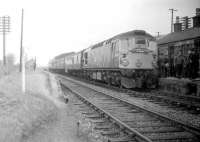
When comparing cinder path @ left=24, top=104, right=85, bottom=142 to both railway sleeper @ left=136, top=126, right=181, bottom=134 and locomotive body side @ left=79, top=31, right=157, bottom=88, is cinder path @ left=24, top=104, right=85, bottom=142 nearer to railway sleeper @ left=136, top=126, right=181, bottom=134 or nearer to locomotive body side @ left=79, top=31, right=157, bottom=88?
railway sleeper @ left=136, top=126, right=181, bottom=134

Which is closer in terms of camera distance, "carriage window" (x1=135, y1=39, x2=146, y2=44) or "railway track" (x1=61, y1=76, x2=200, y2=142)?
"railway track" (x1=61, y1=76, x2=200, y2=142)

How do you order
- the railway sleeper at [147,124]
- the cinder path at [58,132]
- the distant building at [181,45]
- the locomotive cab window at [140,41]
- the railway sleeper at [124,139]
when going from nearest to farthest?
the cinder path at [58,132] → the railway sleeper at [124,139] → the railway sleeper at [147,124] → the locomotive cab window at [140,41] → the distant building at [181,45]

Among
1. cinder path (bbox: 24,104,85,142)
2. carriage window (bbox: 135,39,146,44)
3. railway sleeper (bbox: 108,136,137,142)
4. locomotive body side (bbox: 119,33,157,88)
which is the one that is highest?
carriage window (bbox: 135,39,146,44)

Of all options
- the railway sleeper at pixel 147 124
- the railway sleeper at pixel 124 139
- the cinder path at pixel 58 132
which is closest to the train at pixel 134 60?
the cinder path at pixel 58 132

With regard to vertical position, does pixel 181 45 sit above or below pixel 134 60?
above

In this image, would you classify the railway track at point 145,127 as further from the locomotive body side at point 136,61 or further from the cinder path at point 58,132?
the locomotive body side at point 136,61

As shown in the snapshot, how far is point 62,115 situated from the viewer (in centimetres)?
929

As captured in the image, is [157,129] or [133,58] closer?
[157,129]

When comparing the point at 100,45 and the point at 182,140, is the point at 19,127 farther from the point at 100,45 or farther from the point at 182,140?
the point at 100,45

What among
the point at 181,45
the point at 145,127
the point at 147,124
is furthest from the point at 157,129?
the point at 181,45

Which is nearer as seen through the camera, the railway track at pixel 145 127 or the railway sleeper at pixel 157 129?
the railway track at pixel 145 127

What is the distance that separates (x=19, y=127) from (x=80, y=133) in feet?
4.94

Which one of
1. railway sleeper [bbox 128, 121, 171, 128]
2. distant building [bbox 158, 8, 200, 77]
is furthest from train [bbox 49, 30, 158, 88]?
railway sleeper [bbox 128, 121, 171, 128]

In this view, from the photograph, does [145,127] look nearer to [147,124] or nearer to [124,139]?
[147,124]
